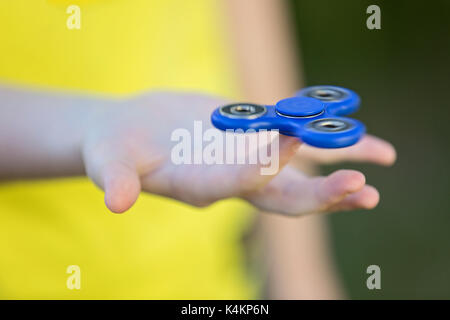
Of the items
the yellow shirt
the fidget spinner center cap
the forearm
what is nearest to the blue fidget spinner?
the fidget spinner center cap

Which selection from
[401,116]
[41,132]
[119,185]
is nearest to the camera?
[119,185]

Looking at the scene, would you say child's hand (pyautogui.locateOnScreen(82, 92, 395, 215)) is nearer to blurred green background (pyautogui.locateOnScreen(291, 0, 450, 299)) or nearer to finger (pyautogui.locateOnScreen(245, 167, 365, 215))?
finger (pyautogui.locateOnScreen(245, 167, 365, 215))

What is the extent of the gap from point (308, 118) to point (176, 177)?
0.09 meters

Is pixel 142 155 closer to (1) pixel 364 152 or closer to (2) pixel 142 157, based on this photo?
(2) pixel 142 157

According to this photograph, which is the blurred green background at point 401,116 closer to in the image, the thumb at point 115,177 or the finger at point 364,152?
the finger at point 364,152

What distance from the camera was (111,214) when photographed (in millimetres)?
567

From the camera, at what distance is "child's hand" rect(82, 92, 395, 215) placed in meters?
0.30

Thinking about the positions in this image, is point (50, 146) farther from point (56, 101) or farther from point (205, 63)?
→ point (205, 63)

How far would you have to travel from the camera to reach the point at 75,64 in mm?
561

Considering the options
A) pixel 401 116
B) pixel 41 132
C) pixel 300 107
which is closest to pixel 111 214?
pixel 41 132

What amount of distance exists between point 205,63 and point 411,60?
560 millimetres

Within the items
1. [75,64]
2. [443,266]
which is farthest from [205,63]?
[443,266]

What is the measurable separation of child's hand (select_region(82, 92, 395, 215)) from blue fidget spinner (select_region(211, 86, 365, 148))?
0.04 ft

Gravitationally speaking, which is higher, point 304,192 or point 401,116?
point 401,116
